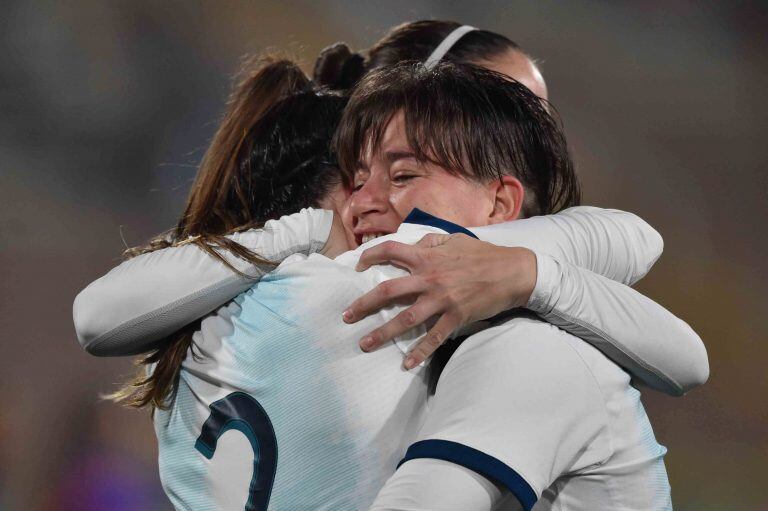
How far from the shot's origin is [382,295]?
80cm

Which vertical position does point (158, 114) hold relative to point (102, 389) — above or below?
above

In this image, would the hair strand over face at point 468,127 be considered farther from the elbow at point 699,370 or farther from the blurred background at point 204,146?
the blurred background at point 204,146

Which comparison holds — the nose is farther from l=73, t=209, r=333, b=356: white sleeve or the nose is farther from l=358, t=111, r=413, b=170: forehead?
l=73, t=209, r=333, b=356: white sleeve

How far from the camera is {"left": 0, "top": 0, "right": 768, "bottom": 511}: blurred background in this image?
2.20m

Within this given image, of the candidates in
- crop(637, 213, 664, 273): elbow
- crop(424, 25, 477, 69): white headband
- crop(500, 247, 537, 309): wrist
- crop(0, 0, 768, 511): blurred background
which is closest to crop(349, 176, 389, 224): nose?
crop(500, 247, 537, 309): wrist

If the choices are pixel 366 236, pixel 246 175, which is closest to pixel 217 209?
pixel 246 175

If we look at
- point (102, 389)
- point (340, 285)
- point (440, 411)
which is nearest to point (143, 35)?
point (102, 389)

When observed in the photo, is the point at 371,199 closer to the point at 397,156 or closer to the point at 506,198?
the point at 397,156

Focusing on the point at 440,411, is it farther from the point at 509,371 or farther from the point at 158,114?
the point at 158,114

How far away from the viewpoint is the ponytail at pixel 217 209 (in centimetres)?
94

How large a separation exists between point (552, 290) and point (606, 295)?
0.23ft

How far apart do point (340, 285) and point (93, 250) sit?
1.62 m

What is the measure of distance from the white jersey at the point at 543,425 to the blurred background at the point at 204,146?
1568 millimetres

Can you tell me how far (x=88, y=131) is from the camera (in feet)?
7.61
